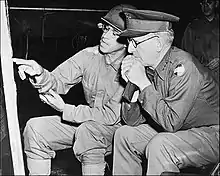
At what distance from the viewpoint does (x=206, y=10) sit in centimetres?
130

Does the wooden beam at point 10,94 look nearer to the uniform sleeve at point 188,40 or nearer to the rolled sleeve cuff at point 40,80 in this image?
the rolled sleeve cuff at point 40,80

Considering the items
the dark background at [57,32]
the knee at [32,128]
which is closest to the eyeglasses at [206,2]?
the dark background at [57,32]

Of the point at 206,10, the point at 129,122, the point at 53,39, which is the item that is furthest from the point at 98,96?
the point at 206,10

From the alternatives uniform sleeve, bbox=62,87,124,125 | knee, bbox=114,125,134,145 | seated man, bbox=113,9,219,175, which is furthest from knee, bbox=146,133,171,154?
uniform sleeve, bbox=62,87,124,125

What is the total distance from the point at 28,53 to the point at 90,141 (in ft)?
1.18

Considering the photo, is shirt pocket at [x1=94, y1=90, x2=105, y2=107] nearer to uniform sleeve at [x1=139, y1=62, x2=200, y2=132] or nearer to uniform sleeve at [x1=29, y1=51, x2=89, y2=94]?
uniform sleeve at [x1=29, y1=51, x2=89, y2=94]

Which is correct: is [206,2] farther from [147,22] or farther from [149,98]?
[149,98]

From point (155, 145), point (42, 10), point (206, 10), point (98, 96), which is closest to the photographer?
point (155, 145)

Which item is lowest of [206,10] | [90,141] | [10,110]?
[90,141]

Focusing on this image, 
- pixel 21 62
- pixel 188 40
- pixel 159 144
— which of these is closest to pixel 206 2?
pixel 188 40

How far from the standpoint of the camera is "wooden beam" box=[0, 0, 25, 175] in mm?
1184

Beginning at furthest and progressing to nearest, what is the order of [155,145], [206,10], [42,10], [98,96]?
[42,10] < [98,96] < [206,10] < [155,145]

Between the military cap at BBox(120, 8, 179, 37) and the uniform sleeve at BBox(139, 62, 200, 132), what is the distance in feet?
0.44

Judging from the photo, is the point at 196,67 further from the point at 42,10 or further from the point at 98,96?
the point at 42,10
